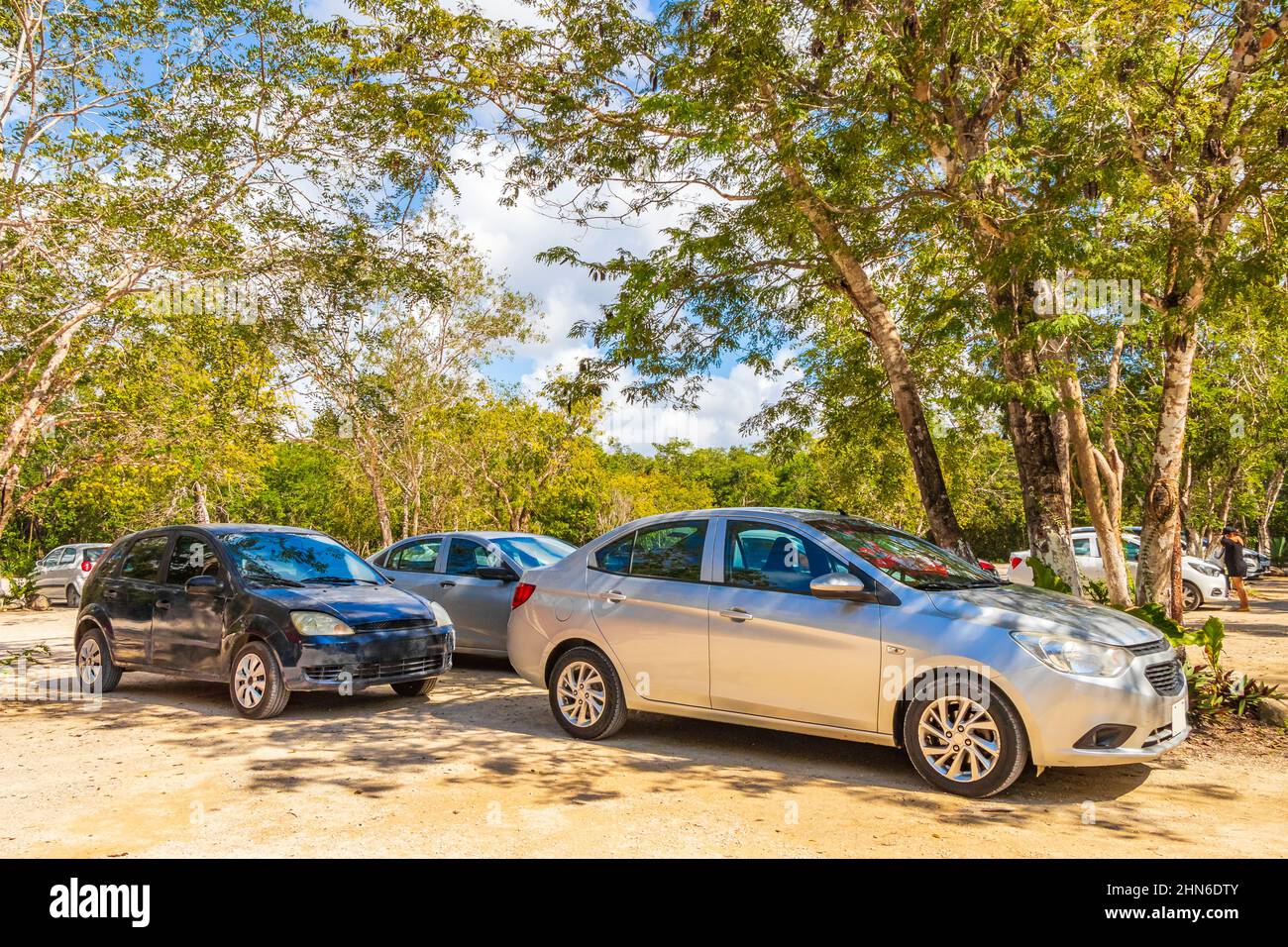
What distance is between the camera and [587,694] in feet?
23.9

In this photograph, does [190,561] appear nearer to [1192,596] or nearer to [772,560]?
[772,560]

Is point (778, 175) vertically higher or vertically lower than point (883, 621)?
higher

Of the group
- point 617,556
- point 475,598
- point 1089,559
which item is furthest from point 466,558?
point 1089,559

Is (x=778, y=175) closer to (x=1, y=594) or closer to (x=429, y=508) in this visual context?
(x=1, y=594)

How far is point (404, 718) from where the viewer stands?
827 centimetres

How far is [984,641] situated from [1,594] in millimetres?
12218

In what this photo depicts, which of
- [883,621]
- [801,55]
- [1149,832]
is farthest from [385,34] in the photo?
[1149,832]

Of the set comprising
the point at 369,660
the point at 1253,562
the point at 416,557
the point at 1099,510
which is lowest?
the point at 1253,562

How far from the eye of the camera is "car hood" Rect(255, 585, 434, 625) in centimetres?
827

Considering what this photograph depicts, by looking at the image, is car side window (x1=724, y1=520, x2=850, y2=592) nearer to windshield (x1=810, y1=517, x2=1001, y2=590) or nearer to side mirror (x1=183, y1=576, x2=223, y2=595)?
windshield (x1=810, y1=517, x2=1001, y2=590)

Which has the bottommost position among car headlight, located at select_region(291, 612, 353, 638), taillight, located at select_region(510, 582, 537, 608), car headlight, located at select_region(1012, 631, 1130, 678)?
car headlight, located at select_region(291, 612, 353, 638)

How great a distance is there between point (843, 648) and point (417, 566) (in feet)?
22.5

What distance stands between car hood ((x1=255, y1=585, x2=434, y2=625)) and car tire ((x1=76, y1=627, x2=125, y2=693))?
2.34 metres

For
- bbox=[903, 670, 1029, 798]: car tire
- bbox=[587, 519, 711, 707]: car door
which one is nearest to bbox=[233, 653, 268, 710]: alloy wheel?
bbox=[587, 519, 711, 707]: car door
